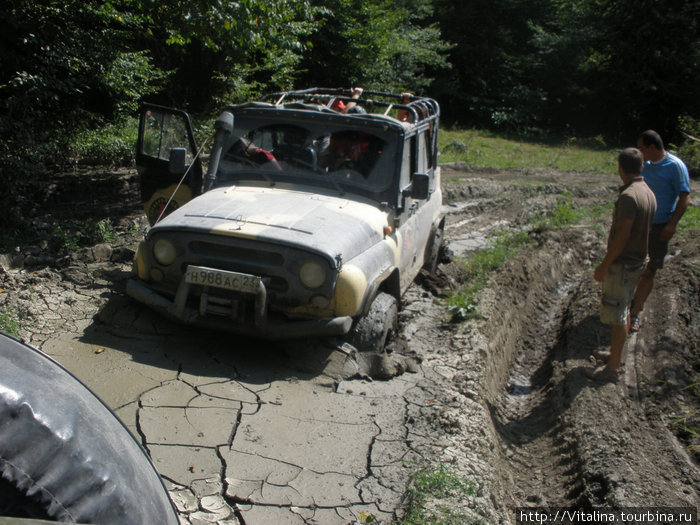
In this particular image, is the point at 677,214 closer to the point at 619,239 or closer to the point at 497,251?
the point at 619,239

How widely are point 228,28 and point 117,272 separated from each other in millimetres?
3368

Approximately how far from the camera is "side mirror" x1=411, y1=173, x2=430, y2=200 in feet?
Answer: 19.6

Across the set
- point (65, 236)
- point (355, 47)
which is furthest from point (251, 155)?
point (355, 47)

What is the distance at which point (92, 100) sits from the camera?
1005cm

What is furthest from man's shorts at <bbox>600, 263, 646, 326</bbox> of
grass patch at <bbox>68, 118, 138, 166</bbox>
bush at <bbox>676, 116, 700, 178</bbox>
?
bush at <bbox>676, 116, 700, 178</bbox>

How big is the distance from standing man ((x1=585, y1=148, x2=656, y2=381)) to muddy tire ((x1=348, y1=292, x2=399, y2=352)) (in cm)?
177

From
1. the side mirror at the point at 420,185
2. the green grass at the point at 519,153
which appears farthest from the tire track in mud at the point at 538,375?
the green grass at the point at 519,153

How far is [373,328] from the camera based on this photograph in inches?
214

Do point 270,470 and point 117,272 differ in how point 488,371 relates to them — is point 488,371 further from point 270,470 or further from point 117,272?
point 117,272

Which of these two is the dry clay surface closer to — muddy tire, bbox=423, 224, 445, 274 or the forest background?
muddy tire, bbox=423, 224, 445, 274

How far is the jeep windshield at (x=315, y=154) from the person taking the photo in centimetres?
607

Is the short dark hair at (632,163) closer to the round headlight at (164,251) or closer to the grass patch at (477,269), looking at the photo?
the grass patch at (477,269)

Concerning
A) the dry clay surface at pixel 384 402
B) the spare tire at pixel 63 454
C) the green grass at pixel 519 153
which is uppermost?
the spare tire at pixel 63 454

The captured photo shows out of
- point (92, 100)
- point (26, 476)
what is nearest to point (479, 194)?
point (92, 100)
